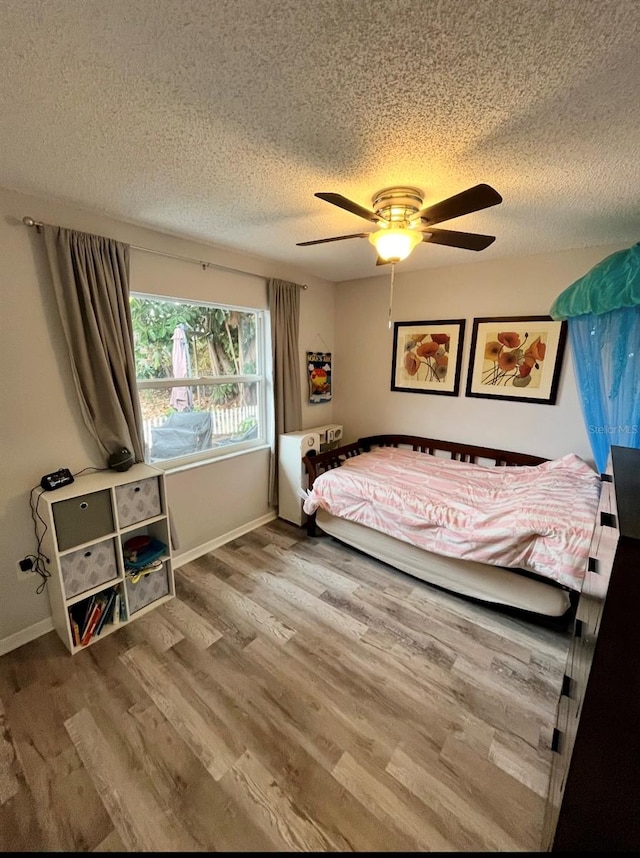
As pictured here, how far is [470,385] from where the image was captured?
315 cm

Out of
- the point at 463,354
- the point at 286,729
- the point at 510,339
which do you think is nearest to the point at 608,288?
the point at 510,339

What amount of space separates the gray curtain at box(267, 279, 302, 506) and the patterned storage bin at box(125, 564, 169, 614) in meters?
1.30

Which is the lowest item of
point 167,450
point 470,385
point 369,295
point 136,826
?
point 136,826

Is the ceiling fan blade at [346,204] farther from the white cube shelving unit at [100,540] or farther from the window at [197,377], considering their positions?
the white cube shelving unit at [100,540]

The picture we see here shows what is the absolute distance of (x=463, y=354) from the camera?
3172 mm

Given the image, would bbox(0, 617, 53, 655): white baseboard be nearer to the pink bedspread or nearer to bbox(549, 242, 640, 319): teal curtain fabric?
the pink bedspread

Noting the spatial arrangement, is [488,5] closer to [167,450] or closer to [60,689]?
[167,450]

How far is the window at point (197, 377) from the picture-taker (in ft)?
8.29

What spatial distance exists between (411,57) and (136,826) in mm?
2650

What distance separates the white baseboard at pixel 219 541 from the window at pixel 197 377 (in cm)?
75

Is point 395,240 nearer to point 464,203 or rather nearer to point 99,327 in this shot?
point 464,203

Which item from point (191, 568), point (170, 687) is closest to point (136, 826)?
point (170, 687)

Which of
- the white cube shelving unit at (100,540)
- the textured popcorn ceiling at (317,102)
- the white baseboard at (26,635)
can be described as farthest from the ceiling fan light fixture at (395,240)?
the white baseboard at (26,635)

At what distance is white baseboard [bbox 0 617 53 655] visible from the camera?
76.1 inches
